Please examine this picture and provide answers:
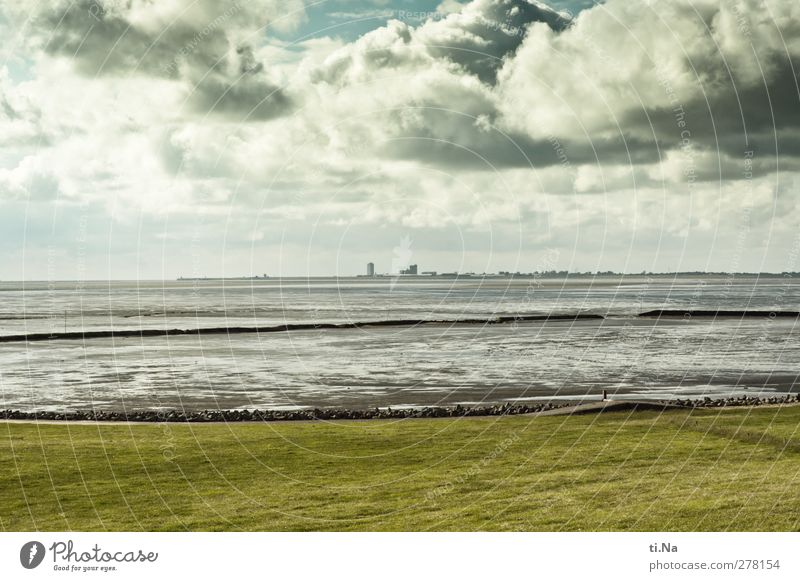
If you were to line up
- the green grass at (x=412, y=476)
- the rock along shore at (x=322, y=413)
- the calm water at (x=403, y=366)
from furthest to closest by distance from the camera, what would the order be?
the calm water at (x=403, y=366), the rock along shore at (x=322, y=413), the green grass at (x=412, y=476)

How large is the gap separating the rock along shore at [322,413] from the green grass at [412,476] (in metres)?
3.73

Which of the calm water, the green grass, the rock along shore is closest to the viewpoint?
the green grass

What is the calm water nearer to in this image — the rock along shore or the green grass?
the rock along shore

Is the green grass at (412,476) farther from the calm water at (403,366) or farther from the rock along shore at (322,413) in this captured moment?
the calm water at (403,366)

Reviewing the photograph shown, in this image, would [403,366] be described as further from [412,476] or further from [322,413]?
[412,476]

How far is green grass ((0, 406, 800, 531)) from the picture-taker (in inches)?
539

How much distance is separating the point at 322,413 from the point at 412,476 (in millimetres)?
13664

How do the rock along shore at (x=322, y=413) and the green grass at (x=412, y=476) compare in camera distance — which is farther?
the rock along shore at (x=322, y=413)

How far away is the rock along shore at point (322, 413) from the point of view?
29.4 m

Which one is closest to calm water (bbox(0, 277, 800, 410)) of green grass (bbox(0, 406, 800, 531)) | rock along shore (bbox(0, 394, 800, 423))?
rock along shore (bbox(0, 394, 800, 423))

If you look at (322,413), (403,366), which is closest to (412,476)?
(322,413)

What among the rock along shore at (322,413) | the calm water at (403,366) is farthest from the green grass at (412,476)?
the calm water at (403,366)

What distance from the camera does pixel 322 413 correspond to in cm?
3073

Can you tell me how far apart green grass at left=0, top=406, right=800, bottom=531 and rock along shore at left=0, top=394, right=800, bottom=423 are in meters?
3.73
